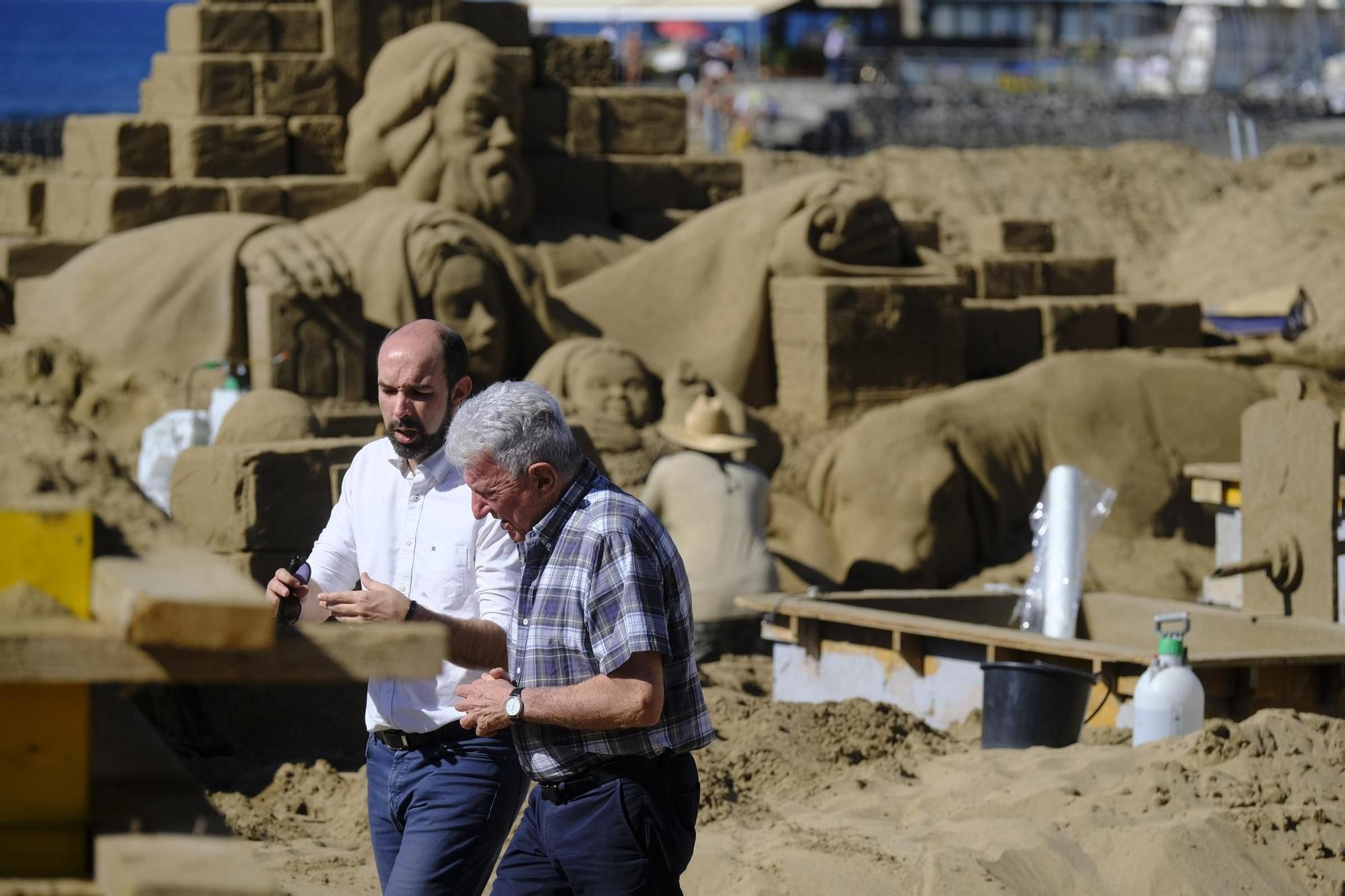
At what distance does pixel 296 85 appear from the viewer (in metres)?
12.0

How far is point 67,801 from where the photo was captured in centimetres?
183

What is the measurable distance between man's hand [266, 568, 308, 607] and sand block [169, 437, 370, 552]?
2.74 metres

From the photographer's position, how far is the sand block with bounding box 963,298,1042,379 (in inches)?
474

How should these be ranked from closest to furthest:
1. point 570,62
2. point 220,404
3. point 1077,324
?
1. point 220,404
2. point 1077,324
3. point 570,62

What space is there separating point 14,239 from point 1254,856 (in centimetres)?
872

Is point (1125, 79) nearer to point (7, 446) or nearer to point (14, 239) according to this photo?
point (14, 239)

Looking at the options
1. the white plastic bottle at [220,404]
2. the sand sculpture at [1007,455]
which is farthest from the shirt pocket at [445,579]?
the sand sculpture at [1007,455]

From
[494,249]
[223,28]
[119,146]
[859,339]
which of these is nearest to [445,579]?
[494,249]

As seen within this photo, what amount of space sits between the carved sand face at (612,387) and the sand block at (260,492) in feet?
12.1

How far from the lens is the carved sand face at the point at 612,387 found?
32.3 feet

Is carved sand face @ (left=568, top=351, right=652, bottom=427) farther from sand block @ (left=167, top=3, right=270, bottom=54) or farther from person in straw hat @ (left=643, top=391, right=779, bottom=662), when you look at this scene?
sand block @ (left=167, top=3, right=270, bottom=54)

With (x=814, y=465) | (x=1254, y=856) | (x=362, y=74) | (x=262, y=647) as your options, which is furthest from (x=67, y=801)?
(x=362, y=74)

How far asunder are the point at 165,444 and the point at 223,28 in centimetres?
539

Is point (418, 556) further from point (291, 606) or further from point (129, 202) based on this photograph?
point (129, 202)
